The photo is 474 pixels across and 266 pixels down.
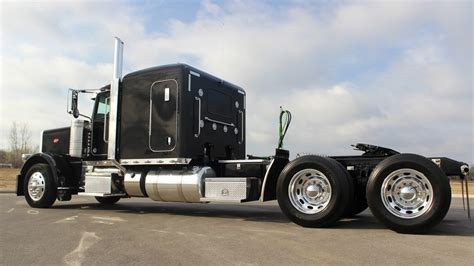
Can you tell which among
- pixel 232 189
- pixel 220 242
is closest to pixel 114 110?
pixel 232 189

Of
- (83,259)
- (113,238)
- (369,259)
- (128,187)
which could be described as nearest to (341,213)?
(369,259)

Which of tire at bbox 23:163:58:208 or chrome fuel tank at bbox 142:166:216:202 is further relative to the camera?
tire at bbox 23:163:58:208

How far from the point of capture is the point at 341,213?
7.26 m

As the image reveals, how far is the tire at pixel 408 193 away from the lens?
260 inches

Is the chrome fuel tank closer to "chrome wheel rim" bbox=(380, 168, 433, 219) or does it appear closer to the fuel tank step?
the fuel tank step

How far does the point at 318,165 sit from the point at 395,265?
2811 millimetres

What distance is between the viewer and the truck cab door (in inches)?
431

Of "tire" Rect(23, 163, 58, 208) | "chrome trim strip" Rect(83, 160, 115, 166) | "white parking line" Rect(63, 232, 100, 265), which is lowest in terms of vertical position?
"white parking line" Rect(63, 232, 100, 265)

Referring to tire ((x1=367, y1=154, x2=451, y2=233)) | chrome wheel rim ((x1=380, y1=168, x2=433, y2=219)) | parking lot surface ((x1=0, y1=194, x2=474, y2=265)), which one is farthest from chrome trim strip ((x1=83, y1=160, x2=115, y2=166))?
chrome wheel rim ((x1=380, y1=168, x2=433, y2=219))

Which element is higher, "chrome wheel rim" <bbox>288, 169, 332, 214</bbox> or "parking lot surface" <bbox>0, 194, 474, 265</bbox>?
"chrome wheel rim" <bbox>288, 169, 332, 214</bbox>

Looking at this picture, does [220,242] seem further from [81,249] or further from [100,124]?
[100,124]

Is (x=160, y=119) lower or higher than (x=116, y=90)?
lower

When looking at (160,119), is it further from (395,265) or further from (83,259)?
(395,265)

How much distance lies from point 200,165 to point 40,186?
4.55 metres
